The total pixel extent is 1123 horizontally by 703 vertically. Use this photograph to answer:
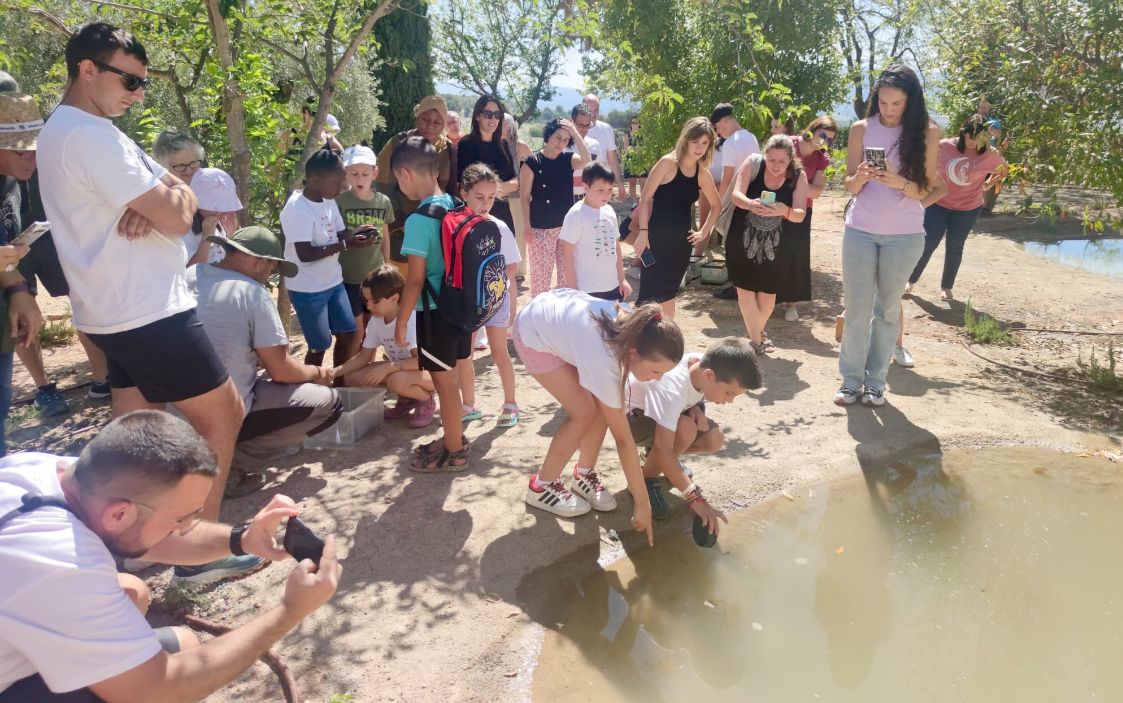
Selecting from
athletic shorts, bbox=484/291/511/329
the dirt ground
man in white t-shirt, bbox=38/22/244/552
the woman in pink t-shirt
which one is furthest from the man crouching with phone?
the woman in pink t-shirt

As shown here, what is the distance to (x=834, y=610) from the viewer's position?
300 cm

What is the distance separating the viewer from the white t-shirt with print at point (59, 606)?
1468mm

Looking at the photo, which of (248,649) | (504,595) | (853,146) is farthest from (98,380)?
(853,146)

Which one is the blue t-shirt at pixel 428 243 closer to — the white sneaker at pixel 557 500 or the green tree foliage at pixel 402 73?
the white sneaker at pixel 557 500

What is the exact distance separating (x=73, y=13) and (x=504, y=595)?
6.23 m

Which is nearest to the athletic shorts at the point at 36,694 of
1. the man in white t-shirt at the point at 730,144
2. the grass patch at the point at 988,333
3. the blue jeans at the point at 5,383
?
the blue jeans at the point at 5,383

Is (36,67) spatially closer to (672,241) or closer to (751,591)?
(672,241)

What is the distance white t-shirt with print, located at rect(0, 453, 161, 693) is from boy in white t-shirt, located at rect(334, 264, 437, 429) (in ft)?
8.80

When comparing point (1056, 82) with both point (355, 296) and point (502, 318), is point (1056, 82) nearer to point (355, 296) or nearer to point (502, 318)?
point (502, 318)

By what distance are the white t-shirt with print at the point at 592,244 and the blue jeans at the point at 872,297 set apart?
4.59 ft

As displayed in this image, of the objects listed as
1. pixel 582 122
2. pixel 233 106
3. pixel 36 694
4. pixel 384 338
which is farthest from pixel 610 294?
pixel 36 694

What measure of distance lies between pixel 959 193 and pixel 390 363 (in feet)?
16.8

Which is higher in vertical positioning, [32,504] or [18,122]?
[18,122]

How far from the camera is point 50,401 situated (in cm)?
458
